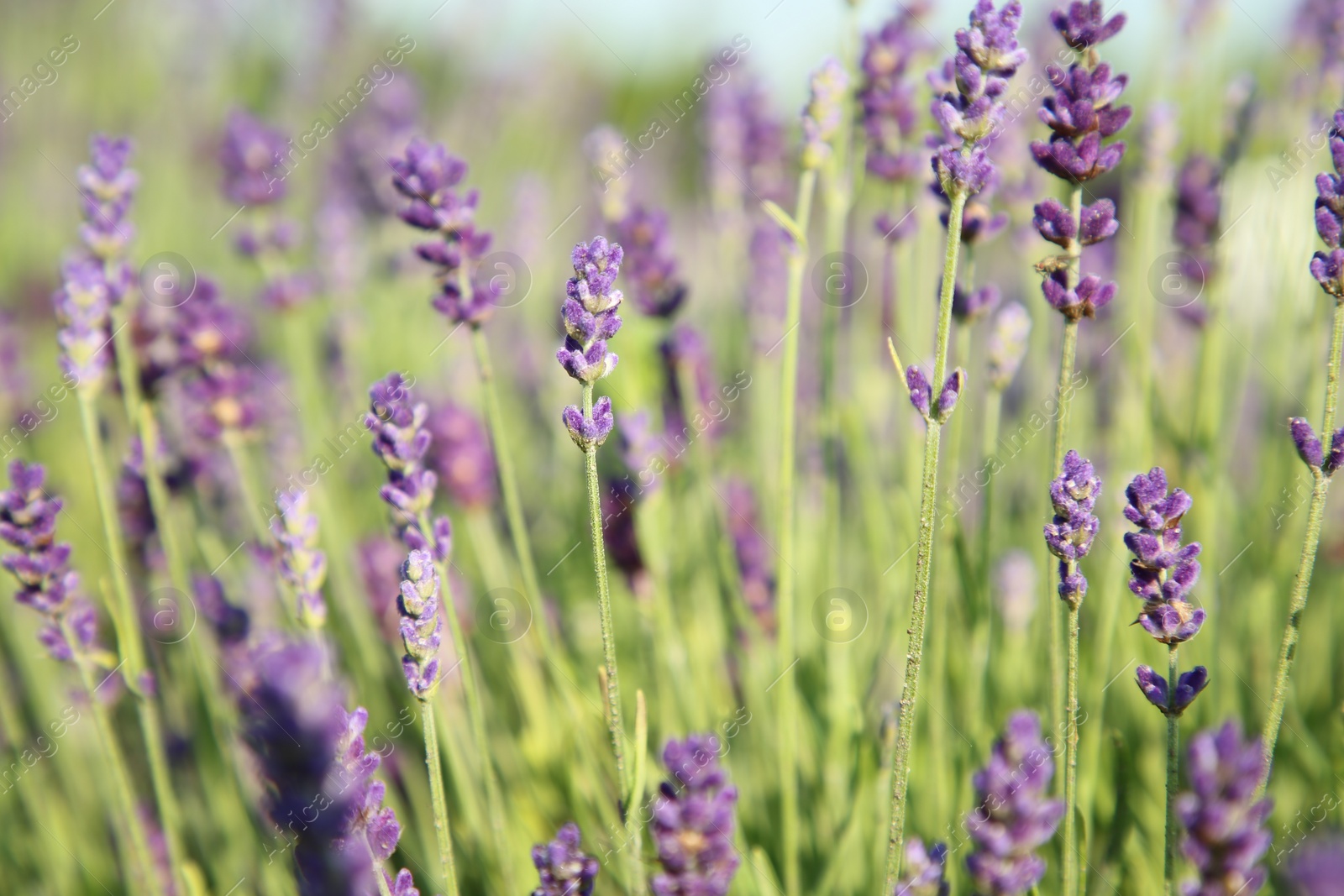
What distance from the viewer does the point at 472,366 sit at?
343cm

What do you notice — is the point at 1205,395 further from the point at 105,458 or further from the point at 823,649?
the point at 105,458

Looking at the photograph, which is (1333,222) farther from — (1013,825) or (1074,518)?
(1013,825)

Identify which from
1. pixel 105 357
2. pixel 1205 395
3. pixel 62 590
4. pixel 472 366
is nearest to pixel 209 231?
pixel 472 366

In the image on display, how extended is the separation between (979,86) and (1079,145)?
189 millimetres

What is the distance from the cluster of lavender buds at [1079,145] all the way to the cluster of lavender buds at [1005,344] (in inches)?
18.6

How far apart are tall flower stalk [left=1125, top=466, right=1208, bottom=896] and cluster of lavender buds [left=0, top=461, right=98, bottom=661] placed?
4.85ft

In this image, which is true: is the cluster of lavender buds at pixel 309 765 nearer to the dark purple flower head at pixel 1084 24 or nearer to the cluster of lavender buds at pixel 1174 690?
the cluster of lavender buds at pixel 1174 690

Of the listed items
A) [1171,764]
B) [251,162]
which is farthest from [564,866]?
[251,162]

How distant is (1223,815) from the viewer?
95 cm

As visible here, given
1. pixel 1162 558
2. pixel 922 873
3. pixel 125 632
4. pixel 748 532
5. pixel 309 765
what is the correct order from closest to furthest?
pixel 309 765, pixel 1162 558, pixel 922 873, pixel 125 632, pixel 748 532

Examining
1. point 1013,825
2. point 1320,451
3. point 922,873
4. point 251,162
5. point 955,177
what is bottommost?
point 922,873

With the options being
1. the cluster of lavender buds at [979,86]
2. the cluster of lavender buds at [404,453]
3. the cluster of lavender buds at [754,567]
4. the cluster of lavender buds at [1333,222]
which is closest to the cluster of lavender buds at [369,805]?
the cluster of lavender buds at [404,453]

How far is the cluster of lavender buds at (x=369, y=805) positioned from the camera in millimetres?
1079

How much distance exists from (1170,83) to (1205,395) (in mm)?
1510
